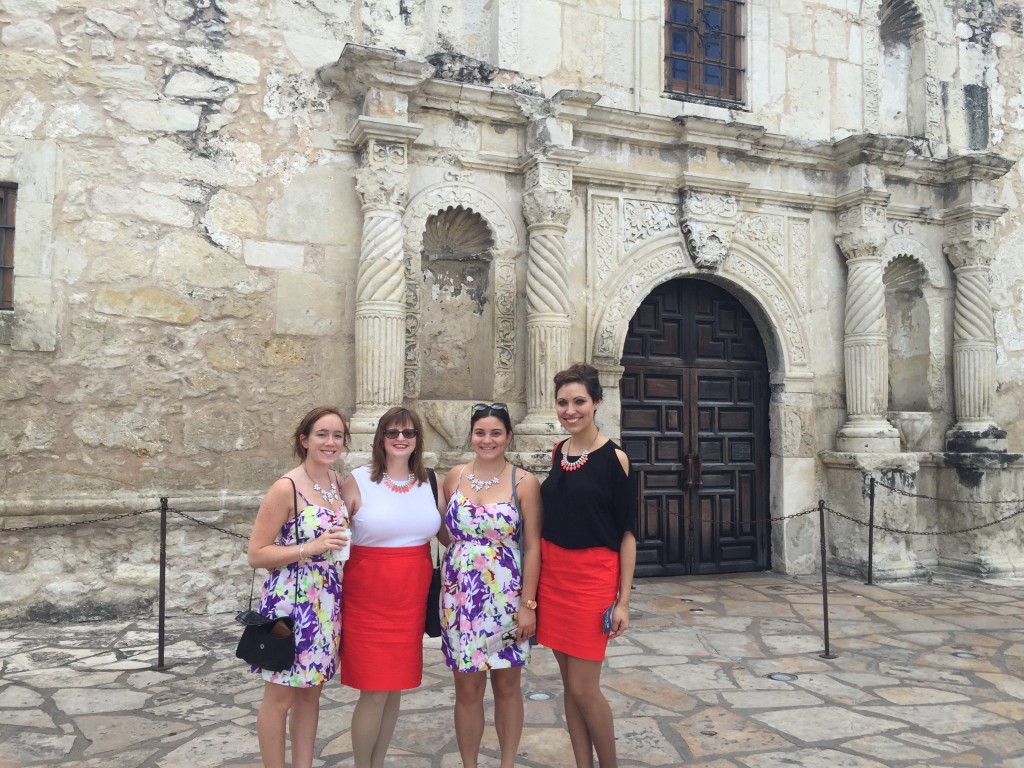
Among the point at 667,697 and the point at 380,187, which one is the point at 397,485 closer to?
the point at 667,697

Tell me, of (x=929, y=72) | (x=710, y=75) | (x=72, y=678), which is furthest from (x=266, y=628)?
(x=929, y=72)

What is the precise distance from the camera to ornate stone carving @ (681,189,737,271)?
741 cm

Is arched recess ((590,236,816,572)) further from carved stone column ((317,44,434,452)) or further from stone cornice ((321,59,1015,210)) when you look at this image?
carved stone column ((317,44,434,452))

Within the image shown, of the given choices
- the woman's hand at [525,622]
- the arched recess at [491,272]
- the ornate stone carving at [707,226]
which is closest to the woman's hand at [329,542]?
the woman's hand at [525,622]

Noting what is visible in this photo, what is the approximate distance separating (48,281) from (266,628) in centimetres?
395

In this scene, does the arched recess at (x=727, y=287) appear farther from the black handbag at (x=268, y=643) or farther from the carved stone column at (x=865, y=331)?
the black handbag at (x=268, y=643)

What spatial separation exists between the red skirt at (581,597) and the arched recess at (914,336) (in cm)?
634

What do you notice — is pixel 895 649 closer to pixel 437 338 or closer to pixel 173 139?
pixel 437 338

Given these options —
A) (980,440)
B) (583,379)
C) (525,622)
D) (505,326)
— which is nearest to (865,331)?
(980,440)

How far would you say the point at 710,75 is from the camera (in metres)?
7.84

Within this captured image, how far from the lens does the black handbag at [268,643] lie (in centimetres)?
270

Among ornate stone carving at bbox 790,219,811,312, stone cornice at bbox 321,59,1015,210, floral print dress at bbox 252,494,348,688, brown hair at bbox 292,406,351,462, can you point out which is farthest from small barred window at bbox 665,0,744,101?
floral print dress at bbox 252,494,348,688

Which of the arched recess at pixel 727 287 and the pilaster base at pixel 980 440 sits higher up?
the arched recess at pixel 727 287

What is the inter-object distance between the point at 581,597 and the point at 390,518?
0.74m
